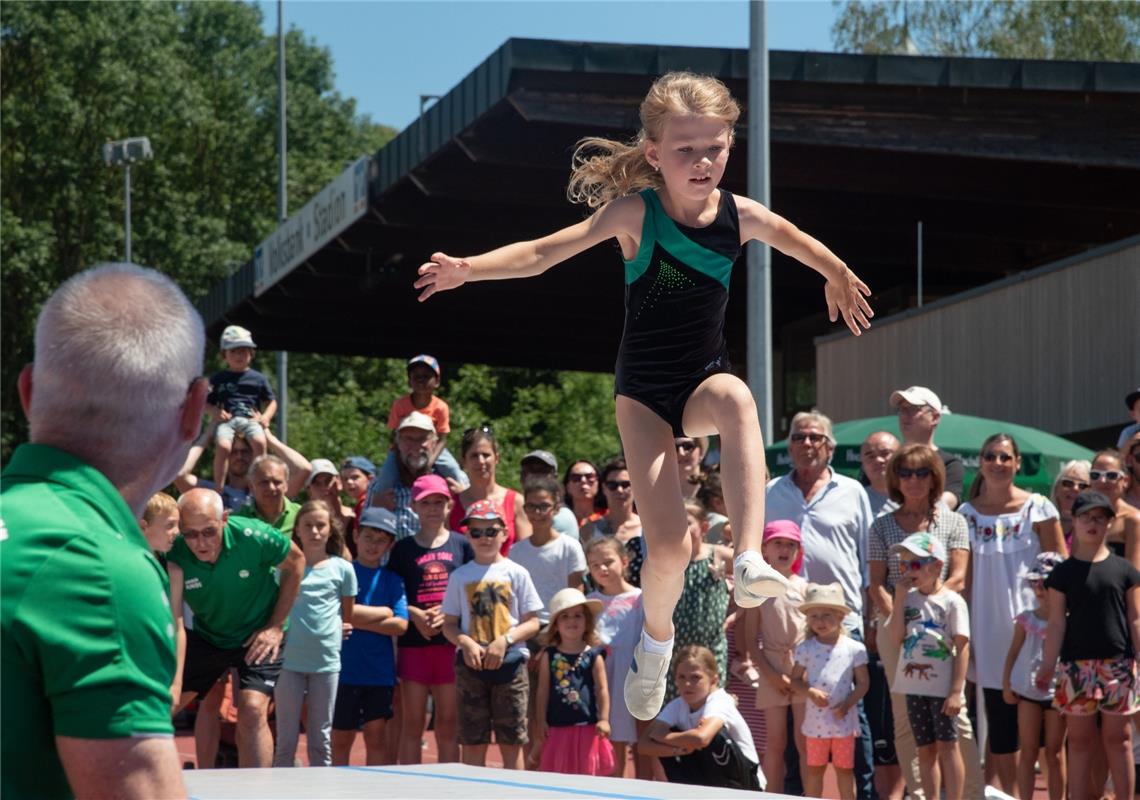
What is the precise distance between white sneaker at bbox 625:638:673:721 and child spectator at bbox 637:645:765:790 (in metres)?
1.67

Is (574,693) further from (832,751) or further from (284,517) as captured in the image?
(284,517)

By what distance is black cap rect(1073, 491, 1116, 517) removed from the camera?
301 inches

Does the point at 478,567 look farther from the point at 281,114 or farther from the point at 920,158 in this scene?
the point at 281,114

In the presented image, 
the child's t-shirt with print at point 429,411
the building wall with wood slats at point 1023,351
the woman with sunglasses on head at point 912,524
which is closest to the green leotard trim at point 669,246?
the woman with sunglasses on head at point 912,524

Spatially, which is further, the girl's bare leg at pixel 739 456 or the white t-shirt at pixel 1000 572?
the white t-shirt at pixel 1000 572

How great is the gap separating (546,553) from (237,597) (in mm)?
1895

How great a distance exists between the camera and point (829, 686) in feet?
24.9

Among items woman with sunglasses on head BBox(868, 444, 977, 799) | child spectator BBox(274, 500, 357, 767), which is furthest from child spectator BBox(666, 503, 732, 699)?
child spectator BBox(274, 500, 357, 767)

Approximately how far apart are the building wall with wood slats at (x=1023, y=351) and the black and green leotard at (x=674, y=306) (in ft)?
32.7

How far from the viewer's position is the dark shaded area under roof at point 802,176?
14742 millimetres

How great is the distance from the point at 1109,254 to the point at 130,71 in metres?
31.4

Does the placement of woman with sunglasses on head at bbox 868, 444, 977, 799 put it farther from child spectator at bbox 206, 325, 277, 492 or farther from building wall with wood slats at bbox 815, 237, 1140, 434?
building wall with wood slats at bbox 815, 237, 1140, 434

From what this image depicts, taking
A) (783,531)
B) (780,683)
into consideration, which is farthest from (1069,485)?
(780,683)

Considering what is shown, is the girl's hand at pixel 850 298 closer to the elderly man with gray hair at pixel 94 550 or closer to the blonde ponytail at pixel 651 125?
the blonde ponytail at pixel 651 125
